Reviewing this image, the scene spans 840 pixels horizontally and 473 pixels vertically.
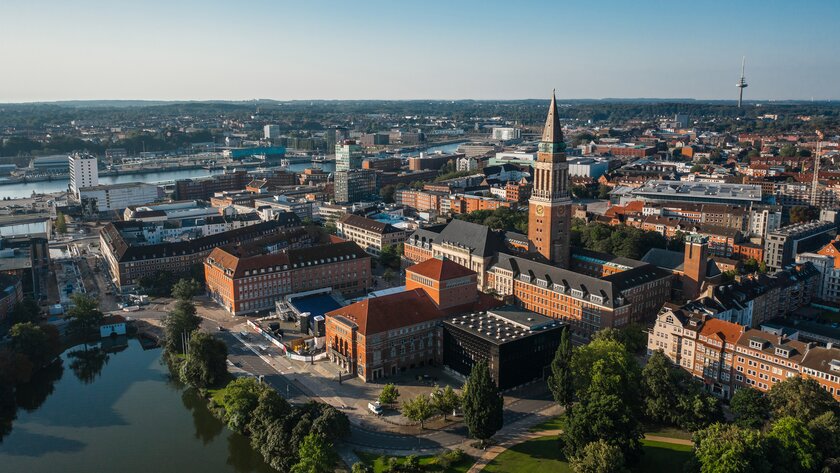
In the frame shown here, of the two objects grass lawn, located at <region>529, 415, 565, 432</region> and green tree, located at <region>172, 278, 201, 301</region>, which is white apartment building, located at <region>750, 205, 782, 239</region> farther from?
green tree, located at <region>172, 278, 201, 301</region>

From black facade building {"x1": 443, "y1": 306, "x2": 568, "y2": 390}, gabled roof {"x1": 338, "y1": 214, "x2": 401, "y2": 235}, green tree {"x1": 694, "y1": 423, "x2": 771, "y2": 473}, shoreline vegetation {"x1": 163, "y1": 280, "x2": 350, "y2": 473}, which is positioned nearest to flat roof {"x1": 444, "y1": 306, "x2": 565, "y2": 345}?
black facade building {"x1": 443, "y1": 306, "x2": 568, "y2": 390}

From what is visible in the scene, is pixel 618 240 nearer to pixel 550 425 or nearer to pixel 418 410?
pixel 550 425

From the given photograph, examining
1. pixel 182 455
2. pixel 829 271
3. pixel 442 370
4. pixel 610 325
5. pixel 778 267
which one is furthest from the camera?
pixel 778 267

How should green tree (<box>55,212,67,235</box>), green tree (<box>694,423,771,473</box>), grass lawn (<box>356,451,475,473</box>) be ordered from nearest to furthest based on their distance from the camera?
green tree (<box>694,423,771,473</box>)
grass lawn (<box>356,451,475,473</box>)
green tree (<box>55,212,67,235</box>)

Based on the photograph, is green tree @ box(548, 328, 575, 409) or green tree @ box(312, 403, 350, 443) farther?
green tree @ box(548, 328, 575, 409)

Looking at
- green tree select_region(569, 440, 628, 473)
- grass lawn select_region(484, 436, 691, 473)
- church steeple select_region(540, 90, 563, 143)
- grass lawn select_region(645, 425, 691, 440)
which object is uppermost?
church steeple select_region(540, 90, 563, 143)

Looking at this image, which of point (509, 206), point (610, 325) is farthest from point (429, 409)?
point (509, 206)

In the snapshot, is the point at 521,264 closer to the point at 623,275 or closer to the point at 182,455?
the point at 623,275

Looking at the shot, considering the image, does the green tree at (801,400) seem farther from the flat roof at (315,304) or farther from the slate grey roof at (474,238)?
the flat roof at (315,304)
